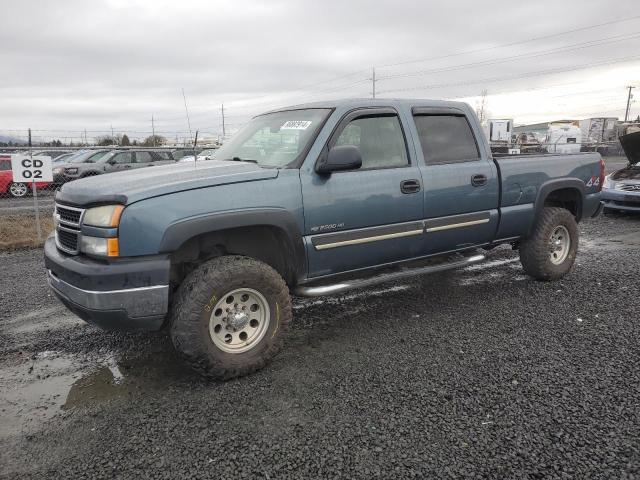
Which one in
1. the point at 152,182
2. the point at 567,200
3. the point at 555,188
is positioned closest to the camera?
the point at 152,182

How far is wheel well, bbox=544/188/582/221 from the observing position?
5.52 meters

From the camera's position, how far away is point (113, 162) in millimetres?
17250

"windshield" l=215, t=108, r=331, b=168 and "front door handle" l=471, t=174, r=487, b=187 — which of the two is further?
"front door handle" l=471, t=174, r=487, b=187

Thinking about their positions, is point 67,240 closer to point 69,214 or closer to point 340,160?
point 69,214

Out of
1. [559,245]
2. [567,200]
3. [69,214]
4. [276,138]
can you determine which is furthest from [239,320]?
[567,200]

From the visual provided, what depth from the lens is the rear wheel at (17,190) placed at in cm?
1642

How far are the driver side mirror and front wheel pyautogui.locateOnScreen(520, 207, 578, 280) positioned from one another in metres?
2.69

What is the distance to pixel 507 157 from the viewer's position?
5.00 m

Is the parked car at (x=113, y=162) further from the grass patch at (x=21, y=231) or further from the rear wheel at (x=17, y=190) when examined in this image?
the grass patch at (x=21, y=231)

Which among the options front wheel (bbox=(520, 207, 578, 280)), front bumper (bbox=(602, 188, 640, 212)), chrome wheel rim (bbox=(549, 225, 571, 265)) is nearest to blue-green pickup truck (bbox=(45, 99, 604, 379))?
front wheel (bbox=(520, 207, 578, 280))

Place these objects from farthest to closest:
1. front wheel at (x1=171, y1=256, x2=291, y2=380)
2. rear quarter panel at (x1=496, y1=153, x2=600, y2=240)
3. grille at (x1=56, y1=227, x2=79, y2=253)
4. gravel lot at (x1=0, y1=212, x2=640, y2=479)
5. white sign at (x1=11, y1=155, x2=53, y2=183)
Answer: white sign at (x1=11, y1=155, x2=53, y2=183), rear quarter panel at (x1=496, y1=153, x2=600, y2=240), grille at (x1=56, y1=227, x2=79, y2=253), front wheel at (x1=171, y1=256, x2=291, y2=380), gravel lot at (x1=0, y1=212, x2=640, y2=479)

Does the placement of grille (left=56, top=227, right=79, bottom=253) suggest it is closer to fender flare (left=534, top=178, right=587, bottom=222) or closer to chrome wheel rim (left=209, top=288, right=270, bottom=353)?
chrome wheel rim (left=209, top=288, right=270, bottom=353)

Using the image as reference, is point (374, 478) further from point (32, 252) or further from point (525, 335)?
point (32, 252)

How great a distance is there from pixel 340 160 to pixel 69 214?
194 centimetres
